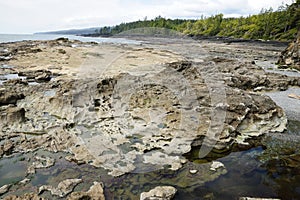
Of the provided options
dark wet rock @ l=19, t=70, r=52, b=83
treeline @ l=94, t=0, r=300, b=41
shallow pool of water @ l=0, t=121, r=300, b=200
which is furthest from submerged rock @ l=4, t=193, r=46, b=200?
treeline @ l=94, t=0, r=300, b=41

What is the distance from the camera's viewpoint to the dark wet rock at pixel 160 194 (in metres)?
6.37

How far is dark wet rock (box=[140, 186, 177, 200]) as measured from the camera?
6.37m

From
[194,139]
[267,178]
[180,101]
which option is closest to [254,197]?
[267,178]

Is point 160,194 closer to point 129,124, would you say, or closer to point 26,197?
point 26,197

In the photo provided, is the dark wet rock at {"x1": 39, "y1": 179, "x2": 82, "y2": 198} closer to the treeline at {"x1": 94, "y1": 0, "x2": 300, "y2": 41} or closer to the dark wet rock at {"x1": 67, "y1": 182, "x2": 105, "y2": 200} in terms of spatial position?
the dark wet rock at {"x1": 67, "y1": 182, "x2": 105, "y2": 200}

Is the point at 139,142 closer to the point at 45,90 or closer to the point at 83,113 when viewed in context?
the point at 83,113

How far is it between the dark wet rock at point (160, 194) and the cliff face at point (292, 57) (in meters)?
24.9

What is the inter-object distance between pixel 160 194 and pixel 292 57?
2689 cm

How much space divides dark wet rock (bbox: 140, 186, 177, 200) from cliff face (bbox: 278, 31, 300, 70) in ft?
81.8

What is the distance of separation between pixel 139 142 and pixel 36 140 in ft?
12.7

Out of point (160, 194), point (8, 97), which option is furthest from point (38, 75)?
point (160, 194)

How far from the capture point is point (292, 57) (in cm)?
2730

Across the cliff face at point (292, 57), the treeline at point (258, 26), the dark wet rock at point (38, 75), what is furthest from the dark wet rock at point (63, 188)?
the treeline at point (258, 26)

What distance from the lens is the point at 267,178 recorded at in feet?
24.8
